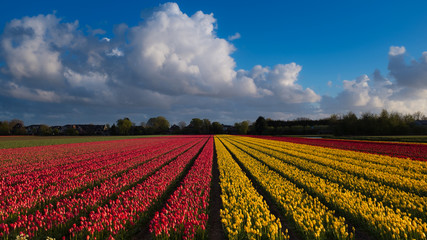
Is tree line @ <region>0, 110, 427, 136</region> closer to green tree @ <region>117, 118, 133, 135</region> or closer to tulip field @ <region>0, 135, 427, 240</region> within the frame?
green tree @ <region>117, 118, 133, 135</region>

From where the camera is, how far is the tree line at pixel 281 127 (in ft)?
226

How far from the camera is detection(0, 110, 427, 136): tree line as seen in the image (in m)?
69.0

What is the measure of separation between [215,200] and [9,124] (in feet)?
576

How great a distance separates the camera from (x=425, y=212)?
601 centimetres

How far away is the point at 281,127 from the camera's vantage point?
110m

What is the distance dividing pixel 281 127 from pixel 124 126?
10392 cm

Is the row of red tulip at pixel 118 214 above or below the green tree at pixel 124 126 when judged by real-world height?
below

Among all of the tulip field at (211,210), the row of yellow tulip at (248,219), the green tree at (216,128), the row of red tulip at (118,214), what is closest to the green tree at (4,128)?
the green tree at (216,128)

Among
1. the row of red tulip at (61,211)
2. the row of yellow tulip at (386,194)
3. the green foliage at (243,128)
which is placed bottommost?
the row of yellow tulip at (386,194)

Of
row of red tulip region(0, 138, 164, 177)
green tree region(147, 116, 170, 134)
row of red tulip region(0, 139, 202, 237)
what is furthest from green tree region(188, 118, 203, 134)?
row of red tulip region(0, 139, 202, 237)

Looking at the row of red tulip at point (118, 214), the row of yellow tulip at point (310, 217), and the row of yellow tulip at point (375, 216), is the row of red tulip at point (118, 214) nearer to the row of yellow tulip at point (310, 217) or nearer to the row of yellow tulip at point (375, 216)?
the row of yellow tulip at point (310, 217)

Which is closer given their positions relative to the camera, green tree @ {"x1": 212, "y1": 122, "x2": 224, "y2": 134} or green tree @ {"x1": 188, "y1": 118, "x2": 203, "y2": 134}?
green tree @ {"x1": 188, "y1": 118, "x2": 203, "y2": 134}

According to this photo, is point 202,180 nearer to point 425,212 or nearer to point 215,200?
point 215,200

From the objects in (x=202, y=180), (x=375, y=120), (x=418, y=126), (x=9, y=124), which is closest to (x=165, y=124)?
(x=9, y=124)
